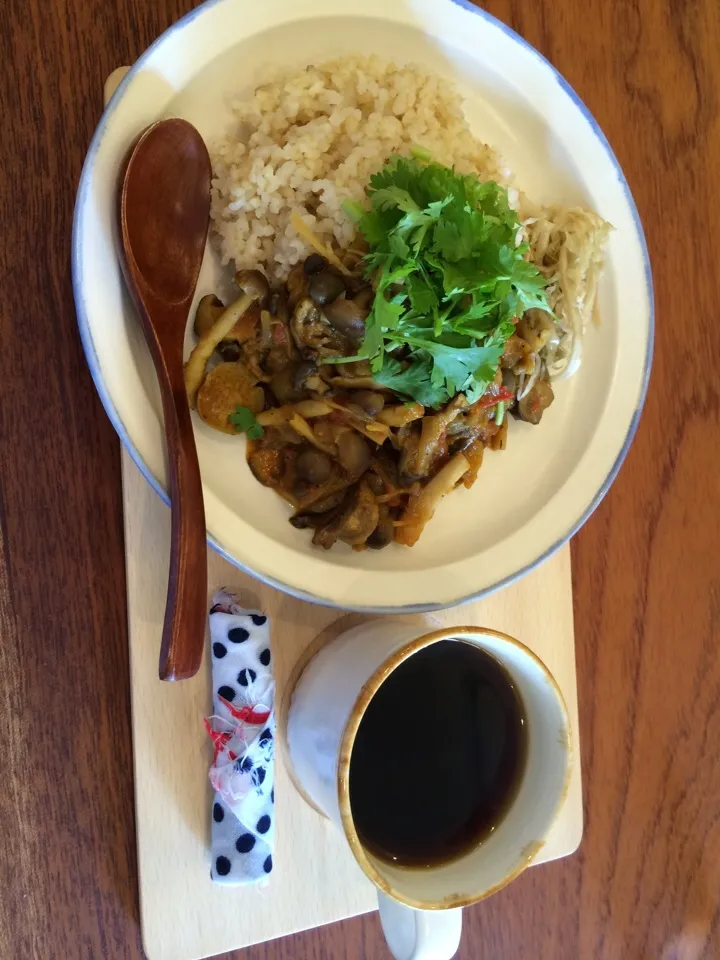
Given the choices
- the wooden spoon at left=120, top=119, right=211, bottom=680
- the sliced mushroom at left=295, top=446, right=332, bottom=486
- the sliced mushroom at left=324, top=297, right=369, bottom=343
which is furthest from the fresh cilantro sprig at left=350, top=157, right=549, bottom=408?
the wooden spoon at left=120, top=119, right=211, bottom=680

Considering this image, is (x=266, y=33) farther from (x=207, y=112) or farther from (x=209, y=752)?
(x=209, y=752)

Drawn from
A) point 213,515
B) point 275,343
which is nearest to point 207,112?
point 275,343

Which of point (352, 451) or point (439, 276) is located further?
point (352, 451)

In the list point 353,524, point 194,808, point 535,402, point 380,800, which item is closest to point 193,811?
point 194,808

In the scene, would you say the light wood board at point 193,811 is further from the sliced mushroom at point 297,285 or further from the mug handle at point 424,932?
the sliced mushroom at point 297,285

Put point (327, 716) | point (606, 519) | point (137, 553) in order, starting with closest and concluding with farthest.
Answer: point (327, 716) → point (137, 553) → point (606, 519)

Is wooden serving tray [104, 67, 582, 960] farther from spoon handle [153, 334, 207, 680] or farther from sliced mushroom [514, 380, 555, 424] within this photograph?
sliced mushroom [514, 380, 555, 424]

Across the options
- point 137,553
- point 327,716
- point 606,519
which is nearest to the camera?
point 327,716

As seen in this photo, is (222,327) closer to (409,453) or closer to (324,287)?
(324,287)
